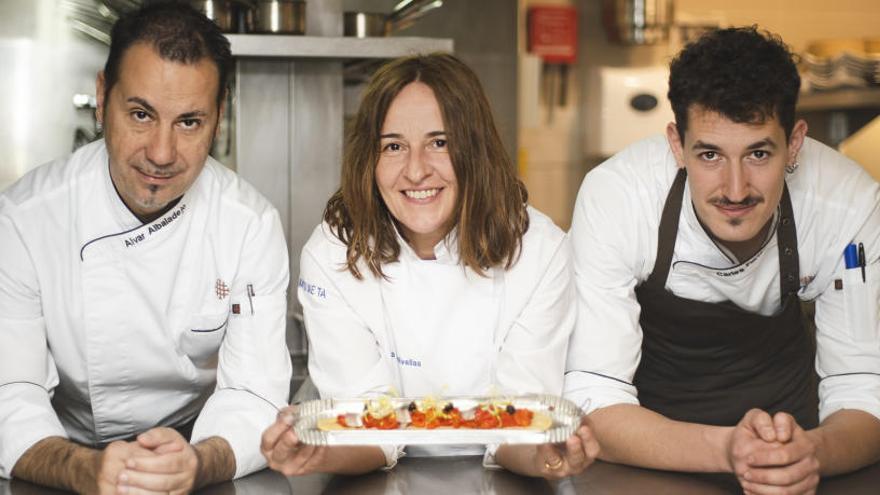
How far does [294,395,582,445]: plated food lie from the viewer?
1442mm

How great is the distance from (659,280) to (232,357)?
854 millimetres

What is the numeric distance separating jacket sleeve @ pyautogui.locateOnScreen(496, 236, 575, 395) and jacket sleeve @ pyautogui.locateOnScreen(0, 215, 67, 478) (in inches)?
31.4

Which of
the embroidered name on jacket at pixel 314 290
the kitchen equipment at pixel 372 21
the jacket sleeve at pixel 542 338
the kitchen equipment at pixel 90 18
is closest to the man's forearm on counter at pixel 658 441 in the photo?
the jacket sleeve at pixel 542 338

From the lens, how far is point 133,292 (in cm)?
196

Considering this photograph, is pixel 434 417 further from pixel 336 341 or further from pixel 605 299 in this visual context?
pixel 605 299

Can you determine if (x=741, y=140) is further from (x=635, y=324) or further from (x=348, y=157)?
(x=348, y=157)

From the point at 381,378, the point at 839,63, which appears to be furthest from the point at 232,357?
the point at 839,63

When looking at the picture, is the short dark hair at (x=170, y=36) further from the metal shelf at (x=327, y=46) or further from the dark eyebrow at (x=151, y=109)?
the metal shelf at (x=327, y=46)

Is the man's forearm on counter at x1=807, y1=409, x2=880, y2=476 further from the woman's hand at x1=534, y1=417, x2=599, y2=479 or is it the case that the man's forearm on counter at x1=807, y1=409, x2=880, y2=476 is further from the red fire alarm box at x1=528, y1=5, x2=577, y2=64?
the red fire alarm box at x1=528, y1=5, x2=577, y2=64

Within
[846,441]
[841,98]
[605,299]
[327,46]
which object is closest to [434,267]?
[605,299]

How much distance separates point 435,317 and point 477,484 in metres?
0.35

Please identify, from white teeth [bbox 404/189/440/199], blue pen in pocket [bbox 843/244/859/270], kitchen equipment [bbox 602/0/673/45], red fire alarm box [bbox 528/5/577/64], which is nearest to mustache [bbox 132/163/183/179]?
white teeth [bbox 404/189/440/199]

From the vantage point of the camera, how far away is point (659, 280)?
2029mm

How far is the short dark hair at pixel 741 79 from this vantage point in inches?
69.9
